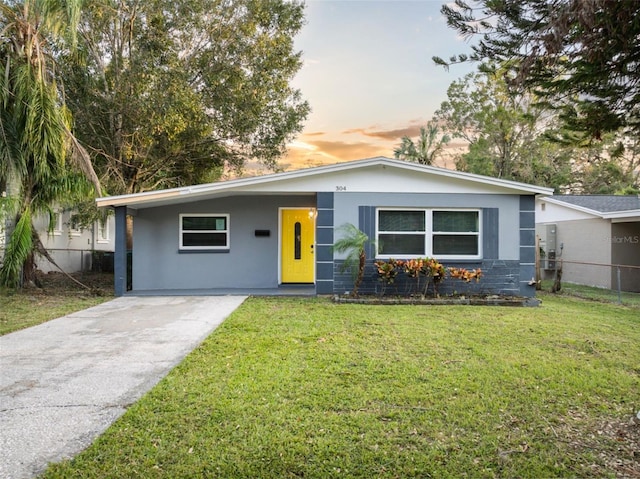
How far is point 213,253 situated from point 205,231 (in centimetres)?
59

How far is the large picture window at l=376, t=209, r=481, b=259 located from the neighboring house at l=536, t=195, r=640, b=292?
4.49 m

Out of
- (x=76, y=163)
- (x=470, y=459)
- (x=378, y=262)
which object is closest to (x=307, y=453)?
(x=470, y=459)

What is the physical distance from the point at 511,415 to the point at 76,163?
31.4 feet

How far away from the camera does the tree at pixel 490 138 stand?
2119cm

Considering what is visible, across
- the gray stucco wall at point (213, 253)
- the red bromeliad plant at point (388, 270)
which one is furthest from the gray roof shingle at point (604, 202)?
the gray stucco wall at point (213, 253)

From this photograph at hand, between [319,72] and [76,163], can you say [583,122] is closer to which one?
[76,163]

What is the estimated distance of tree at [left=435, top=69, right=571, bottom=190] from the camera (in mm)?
21188

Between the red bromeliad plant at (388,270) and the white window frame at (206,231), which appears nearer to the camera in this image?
the red bromeliad plant at (388,270)

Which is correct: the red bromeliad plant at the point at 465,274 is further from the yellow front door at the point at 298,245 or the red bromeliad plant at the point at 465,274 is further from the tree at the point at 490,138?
the tree at the point at 490,138

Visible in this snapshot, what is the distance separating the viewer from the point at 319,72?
1325 cm

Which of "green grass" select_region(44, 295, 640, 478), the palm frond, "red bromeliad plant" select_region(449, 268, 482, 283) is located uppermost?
the palm frond

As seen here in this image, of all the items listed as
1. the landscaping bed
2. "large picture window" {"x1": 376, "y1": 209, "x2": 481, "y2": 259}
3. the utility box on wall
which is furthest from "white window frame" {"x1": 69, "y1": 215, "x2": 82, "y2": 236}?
the utility box on wall

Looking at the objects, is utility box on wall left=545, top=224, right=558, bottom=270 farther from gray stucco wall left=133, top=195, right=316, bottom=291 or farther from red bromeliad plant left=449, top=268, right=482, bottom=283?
gray stucco wall left=133, top=195, right=316, bottom=291

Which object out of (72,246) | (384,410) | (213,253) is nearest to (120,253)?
(213,253)
